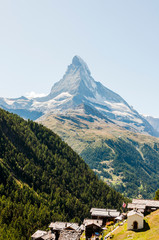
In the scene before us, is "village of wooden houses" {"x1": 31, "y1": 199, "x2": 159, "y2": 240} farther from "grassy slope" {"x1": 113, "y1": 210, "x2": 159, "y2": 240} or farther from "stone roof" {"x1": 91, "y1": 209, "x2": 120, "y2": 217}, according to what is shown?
"grassy slope" {"x1": 113, "y1": 210, "x2": 159, "y2": 240}

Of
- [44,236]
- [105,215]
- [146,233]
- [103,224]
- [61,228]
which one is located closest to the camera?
[146,233]

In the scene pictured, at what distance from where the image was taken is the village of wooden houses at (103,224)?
212 ft

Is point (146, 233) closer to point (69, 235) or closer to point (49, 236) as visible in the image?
point (69, 235)

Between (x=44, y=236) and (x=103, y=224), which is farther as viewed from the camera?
(x=44, y=236)

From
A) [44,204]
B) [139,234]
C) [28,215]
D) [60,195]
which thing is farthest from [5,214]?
[139,234]

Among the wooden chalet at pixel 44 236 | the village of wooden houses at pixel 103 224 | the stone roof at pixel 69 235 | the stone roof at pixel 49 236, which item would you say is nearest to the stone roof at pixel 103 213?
the village of wooden houses at pixel 103 224

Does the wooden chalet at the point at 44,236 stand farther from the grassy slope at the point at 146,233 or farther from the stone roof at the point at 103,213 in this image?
the grassy slope at the point at 146,233

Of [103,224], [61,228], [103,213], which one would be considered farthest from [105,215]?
[61,228]

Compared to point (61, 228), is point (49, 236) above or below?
below

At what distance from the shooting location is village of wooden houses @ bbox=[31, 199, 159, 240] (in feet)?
212

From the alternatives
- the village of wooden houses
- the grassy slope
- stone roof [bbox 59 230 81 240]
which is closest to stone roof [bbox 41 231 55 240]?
the village of wooden houses

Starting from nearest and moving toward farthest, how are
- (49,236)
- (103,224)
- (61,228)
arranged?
1. (61,228)
2. (103,224)
3. (49,236)

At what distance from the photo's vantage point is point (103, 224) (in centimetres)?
9288

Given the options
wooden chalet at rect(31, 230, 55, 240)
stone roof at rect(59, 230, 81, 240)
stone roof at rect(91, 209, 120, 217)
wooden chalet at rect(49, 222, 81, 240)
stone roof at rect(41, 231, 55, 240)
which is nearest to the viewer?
stone roof at rect(59, 230, 81, 240)
